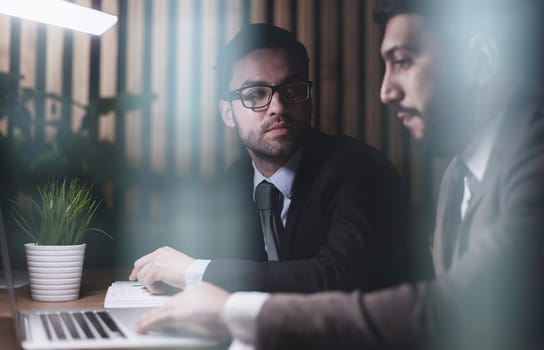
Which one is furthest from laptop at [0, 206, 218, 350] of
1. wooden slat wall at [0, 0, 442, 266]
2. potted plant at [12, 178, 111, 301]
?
wooden slat wall at [0, 0, 442, 266]

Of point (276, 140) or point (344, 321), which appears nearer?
point (344, 321)

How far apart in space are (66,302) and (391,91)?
0.92 m

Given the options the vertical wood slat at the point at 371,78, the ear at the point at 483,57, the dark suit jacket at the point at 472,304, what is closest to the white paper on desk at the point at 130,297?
the dark suit jacket at the point at 472,304

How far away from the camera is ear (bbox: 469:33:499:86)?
3.28 feet

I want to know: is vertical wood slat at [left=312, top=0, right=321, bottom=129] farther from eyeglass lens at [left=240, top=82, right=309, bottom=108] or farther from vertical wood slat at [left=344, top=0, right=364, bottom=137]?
eyeglass lens at [left=240, top=82, right=309, bottom=108]

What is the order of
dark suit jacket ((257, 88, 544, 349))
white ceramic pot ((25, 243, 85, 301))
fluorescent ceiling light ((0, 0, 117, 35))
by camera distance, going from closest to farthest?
dark suit jacket ((257, 88, 544, 349))
white ceramic pot ((25, 243, 85, 301))
fluorescent ceiling light ((0, 0, 117, 35))

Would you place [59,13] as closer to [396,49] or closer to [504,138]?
[396,49]

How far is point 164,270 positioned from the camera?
4.72 feet

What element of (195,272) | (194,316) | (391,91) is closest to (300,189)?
(195,272)

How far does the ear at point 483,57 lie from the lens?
100 cm

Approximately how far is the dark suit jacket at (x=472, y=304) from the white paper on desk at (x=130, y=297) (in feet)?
1.68

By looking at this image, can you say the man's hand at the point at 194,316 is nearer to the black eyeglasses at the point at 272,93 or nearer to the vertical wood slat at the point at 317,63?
the black eyeglasses at the point at 272,93

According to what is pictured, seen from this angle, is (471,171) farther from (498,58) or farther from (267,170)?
(267,170)

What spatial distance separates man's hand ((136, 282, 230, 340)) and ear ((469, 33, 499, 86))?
0.59 m
